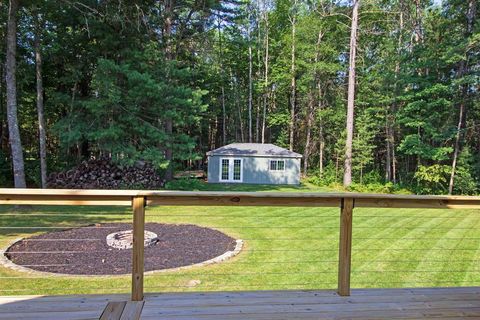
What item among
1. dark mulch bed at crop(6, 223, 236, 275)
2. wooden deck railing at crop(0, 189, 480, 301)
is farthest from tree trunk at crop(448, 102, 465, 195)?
wooden deck railing at crop(0, 189, 480, 301)

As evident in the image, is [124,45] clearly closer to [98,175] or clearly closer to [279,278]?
[98,175]

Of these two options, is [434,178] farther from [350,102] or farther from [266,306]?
[266,306]

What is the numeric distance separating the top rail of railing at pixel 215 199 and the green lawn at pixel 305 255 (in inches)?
35.4

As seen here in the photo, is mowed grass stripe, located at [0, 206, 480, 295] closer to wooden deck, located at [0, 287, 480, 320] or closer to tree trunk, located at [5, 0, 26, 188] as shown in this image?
wooden deck, located at [0, 287, 480, 320]

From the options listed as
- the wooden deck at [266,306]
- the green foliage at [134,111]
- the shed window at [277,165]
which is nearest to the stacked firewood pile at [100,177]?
the green foliage at [134,111]

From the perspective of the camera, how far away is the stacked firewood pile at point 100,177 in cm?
1249

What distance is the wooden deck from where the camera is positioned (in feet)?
7.09

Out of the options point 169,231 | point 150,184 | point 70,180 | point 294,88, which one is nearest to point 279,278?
point 169,231

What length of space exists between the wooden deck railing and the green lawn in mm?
894

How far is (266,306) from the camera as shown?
7.64 feet

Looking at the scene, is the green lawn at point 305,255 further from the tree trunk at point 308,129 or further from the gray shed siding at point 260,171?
the tree trunk at point 308,129

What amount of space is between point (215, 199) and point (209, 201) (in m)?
0.05

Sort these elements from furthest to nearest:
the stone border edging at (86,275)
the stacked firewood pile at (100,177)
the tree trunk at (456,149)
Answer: the tree trunk at (456,149) < the stacked firewood pile at (100,177) < the stone border edging at (86,275)

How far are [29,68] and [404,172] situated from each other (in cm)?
1844
